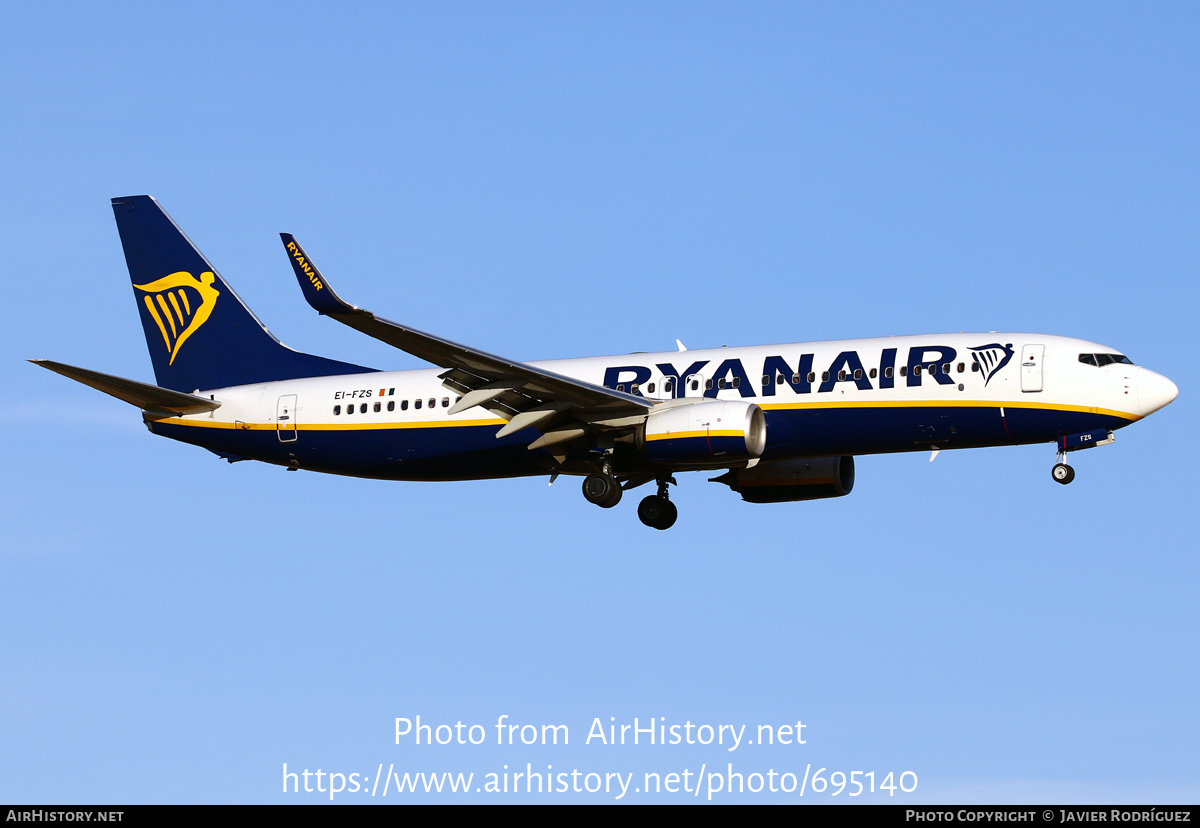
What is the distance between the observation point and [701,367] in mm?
38125

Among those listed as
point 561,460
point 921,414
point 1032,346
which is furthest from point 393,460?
point 1032,346

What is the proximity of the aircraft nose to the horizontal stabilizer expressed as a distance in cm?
2449

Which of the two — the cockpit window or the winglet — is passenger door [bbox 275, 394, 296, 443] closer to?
the winglet

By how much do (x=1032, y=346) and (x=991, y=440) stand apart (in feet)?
7.99

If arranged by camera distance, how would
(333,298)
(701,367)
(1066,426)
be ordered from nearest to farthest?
(333,298) < (1066,426) < (701,367)

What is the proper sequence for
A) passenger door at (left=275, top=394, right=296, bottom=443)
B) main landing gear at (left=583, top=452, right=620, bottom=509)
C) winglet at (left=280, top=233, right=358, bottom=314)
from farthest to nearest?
passenger door at (left=275, top=394, right=296, bottom=443) < main landing gear at (left=583, top=452, right=620, bottom=509) < winglet at (left=280, top=233, right=358, bottom=314)

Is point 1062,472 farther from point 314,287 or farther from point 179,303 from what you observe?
point 179,303

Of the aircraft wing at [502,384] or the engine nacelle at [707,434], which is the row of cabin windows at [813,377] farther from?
the engine nacelle at [707,434]

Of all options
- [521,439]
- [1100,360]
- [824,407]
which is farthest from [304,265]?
[1100,360]

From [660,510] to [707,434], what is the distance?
20.4 ft

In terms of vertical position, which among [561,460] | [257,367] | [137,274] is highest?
[137,274]

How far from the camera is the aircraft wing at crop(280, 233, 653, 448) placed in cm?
3203

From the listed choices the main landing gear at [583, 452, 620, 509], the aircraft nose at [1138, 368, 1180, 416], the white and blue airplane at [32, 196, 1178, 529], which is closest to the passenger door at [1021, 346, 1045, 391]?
the white and blue airplane at [32, 196, 1178, 529]

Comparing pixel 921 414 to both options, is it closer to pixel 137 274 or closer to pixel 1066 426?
pixel 1066 426
